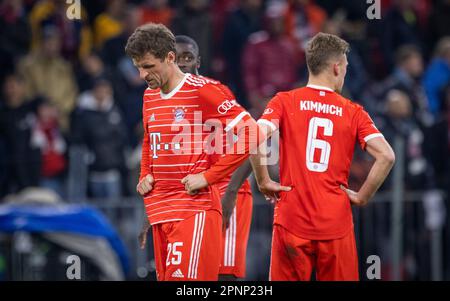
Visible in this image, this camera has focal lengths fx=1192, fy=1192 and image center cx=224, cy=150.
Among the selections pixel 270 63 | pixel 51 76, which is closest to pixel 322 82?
pixel 270 63

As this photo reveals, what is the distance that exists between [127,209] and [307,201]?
722 cm

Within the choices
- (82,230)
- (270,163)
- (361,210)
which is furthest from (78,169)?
(270,163)

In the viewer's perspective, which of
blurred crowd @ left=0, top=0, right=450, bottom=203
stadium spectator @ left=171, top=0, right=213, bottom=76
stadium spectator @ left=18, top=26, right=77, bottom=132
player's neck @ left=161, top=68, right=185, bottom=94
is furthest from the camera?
stadium spectator @ left=18, top=26, right=77, bottom=132

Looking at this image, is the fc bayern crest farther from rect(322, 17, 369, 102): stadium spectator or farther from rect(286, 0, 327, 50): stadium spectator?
rect(286, 0, 327, 50): stadium spectator

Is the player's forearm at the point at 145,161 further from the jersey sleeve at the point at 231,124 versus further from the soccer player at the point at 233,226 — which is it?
the soccer player at the point at 233,226

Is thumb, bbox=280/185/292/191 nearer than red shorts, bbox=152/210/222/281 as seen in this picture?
No

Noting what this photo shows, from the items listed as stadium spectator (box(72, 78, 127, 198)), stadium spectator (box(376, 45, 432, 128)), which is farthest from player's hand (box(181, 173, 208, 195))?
stadium spectator (box(72, 78, 127, 198))

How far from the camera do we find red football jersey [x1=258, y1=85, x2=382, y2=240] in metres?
8.72

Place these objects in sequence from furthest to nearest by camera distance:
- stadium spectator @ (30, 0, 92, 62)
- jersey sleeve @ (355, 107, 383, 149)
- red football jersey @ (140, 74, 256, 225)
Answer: stadium spectator @ (30, 0, 92, 62) → jersey sleeve @ (355, 107, 383, 149) → red football jersey @ (140, 74, 256, 225)

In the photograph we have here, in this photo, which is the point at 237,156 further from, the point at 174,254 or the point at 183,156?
the point at 174,254

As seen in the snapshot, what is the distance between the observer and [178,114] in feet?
28.1

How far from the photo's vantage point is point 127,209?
1568 centimetres

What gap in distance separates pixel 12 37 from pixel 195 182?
438 inches

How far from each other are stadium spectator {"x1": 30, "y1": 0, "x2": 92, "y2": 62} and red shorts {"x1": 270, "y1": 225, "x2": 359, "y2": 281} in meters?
10.3
